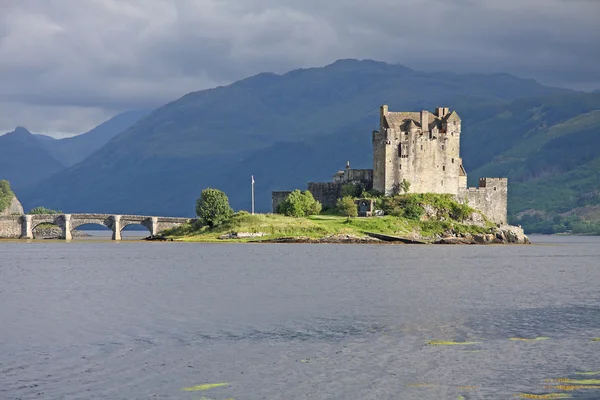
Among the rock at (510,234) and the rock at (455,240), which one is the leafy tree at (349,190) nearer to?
the rock at (455,240)

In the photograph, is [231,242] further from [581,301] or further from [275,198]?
[581,301]

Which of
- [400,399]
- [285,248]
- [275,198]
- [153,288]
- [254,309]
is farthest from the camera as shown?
[275,198]

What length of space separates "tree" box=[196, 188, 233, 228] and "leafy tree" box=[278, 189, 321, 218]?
36.5 feet

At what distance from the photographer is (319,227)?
163m

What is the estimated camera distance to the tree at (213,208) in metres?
169

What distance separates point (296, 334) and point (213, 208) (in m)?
119

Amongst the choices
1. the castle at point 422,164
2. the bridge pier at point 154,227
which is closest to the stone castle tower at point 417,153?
the castle at point 422,164

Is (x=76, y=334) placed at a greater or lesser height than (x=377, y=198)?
lesser

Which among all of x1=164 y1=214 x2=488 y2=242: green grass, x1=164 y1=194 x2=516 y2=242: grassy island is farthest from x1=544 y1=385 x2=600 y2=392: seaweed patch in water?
x1=164 y1=214 x2=488 y2=242: green grass

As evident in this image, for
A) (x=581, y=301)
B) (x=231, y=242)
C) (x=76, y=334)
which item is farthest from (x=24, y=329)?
(x=231, y=242)

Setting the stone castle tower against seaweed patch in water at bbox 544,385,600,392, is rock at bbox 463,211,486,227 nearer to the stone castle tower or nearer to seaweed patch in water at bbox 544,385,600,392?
the stone castle tower

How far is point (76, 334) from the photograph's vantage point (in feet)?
168

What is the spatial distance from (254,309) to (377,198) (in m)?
114

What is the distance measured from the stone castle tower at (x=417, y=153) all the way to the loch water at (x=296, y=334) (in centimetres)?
7959
